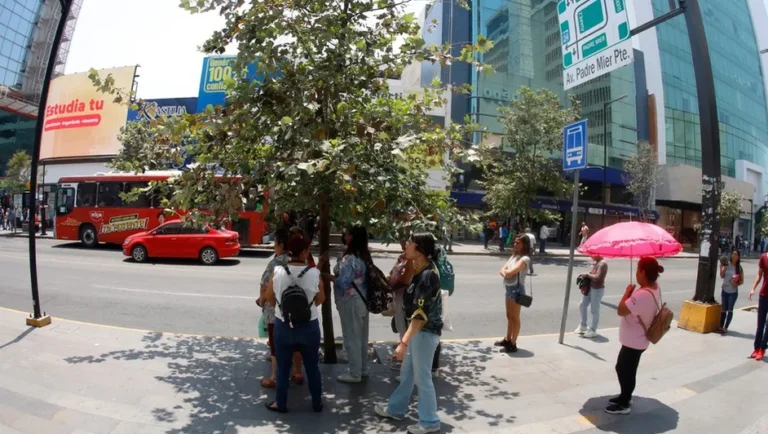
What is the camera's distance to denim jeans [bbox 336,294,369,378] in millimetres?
4961

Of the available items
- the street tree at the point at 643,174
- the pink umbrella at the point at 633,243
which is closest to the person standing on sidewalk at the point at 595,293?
the pink umbrella at the point at 633,243

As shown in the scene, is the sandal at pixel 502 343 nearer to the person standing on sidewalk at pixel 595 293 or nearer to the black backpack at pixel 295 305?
the person standing on sidewalk at pixel 595 293

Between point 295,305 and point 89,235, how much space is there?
19.2 m

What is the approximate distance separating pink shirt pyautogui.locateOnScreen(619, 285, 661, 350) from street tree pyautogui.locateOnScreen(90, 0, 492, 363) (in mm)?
1907

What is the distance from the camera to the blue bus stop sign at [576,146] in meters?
6.55

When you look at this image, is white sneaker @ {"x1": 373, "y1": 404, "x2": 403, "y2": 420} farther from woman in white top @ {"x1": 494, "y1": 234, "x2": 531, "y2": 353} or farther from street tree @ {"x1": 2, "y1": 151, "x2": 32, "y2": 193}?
street tree @ {"x1": 2, "y1": 151, "x2": 32, "y2": 193}

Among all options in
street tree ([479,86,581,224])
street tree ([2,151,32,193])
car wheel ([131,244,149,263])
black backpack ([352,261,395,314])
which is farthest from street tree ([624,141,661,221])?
street tree ([2,151,32,193])

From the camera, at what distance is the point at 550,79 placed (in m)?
35.5

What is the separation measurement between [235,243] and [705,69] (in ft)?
43.7

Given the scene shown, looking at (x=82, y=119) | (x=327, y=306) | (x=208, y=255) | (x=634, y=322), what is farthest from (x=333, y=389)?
(x=82, y=119)

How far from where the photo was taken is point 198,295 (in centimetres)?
1010

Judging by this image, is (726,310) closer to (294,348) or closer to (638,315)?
(638,315)

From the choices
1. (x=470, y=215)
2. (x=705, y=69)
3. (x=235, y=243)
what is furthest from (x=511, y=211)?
(x=470, y=215)

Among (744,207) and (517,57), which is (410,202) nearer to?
(517,57)
